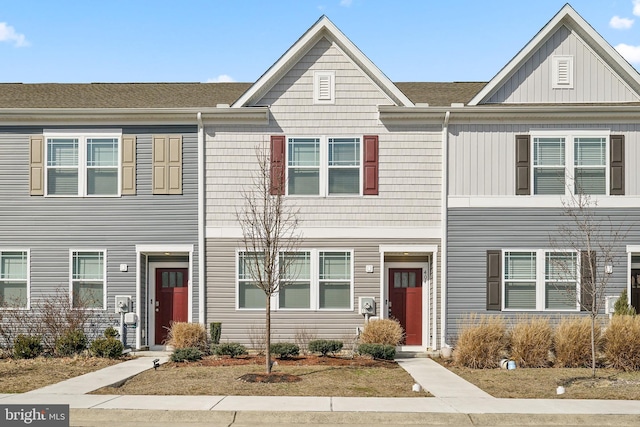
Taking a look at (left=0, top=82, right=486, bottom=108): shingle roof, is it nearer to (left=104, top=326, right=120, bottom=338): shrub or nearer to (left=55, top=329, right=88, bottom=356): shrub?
(left=104, top=326, right=120, bottom=338): shrub

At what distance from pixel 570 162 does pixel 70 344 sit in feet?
42.5

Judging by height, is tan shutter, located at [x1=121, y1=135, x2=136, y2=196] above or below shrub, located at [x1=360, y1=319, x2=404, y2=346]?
above

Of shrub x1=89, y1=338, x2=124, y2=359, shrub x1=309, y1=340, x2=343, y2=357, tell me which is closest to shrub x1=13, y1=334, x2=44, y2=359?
shrub x1=89, y1=338, x2=124, y2=359

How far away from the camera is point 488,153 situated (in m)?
19.0

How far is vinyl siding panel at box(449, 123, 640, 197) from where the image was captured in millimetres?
18938

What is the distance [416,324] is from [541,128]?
234 inches

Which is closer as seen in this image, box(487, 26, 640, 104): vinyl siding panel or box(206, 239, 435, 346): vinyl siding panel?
box(206, 239, 435, 346): vinyl siding panel

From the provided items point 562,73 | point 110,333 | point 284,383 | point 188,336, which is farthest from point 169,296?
point 562,73

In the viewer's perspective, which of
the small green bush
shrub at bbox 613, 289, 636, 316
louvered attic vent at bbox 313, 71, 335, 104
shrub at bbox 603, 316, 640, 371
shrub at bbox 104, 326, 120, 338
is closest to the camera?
shrub at bbox 603, 316, 640, 371

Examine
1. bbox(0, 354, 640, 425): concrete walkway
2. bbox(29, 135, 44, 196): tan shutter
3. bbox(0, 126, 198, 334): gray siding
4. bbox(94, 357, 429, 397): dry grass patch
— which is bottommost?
bbox(94, 357, 429, 397): dry grass patch

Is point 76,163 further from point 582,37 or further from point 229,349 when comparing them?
point 582,37

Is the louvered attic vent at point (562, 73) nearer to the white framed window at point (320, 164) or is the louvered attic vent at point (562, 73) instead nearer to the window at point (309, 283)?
the white framed window at point (320, 164)

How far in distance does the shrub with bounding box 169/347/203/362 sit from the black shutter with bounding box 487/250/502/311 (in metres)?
7.31

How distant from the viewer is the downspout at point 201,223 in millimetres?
18938
